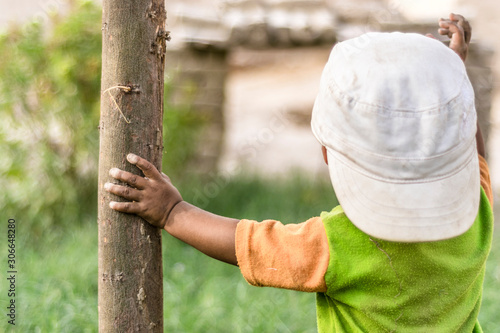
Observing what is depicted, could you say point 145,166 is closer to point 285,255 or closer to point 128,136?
point 128,136

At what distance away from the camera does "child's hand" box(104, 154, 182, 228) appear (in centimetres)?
152

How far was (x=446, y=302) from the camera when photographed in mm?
1418

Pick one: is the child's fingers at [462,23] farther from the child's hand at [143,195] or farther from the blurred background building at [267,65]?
the blurred background building at [267,65]

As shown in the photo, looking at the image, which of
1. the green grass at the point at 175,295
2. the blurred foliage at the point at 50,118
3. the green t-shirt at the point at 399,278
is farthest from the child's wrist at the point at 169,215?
the blurred foliage at the point at 50,118

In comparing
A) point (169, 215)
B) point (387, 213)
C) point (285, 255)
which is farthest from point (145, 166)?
point (387, 213)

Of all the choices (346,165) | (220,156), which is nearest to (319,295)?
(346,165)

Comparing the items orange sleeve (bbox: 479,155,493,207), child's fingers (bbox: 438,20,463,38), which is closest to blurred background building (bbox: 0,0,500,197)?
child's fingers (bbox: 438,20,463,38)

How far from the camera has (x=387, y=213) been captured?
128 centimetres

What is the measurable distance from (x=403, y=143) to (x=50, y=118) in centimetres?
386

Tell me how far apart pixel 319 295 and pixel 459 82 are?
666 millimetres

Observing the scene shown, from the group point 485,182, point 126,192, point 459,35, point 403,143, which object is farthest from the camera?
point 459,35

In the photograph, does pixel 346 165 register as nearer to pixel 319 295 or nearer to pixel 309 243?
pixel 309 243

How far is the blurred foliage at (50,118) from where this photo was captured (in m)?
4.43

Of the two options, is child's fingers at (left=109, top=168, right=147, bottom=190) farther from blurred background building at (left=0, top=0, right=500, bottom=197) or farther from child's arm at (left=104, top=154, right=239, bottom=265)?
blurred background building at (left=0, top=0, right=500, bottom=197)
